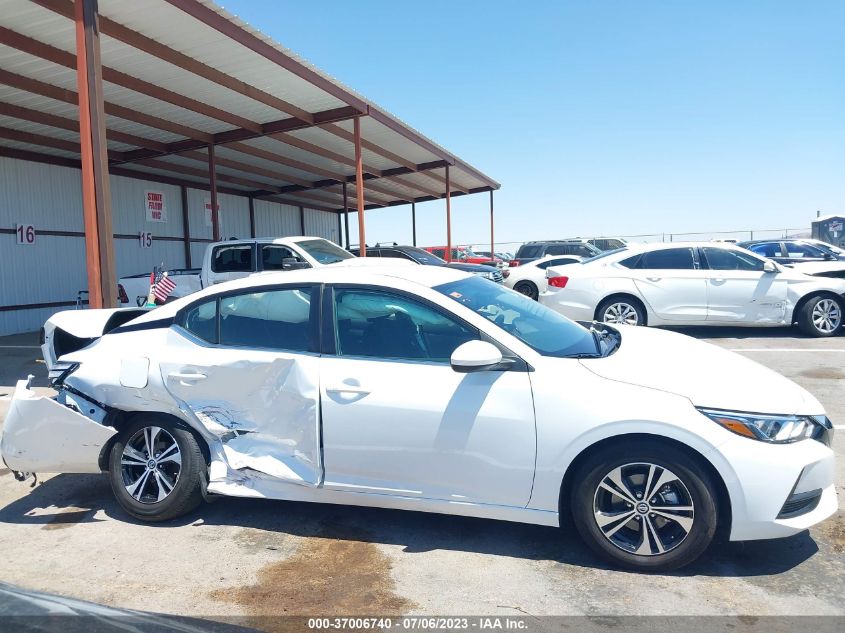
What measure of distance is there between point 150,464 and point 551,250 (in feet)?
60.6

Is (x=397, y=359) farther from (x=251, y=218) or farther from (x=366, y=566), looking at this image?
(x=251, y=218)

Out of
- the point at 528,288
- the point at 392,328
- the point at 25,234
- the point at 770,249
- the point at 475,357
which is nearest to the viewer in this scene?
the point at 475,357

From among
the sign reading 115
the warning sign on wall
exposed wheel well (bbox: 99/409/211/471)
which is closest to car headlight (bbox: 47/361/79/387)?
exposed wheel well (bbox: 99/409/211/471)

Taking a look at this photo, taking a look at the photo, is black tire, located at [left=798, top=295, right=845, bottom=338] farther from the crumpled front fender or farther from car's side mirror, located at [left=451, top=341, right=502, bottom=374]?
the crumpled front fender

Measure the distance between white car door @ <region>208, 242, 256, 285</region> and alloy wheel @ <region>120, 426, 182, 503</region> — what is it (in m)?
6.60

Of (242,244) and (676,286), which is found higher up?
(242,244)

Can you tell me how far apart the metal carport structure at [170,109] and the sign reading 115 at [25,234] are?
1.65 m

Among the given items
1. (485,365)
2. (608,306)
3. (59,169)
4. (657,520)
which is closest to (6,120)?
(59,169)

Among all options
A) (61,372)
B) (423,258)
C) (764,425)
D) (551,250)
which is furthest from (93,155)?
(551,250)

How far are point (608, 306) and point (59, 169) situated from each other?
13.8 metres

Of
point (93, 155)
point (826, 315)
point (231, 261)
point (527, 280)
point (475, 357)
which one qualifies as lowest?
point (826, 315)

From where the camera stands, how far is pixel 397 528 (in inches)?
144

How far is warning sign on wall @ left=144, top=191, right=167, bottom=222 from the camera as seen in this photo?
17.9m

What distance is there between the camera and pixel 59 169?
15.2m
